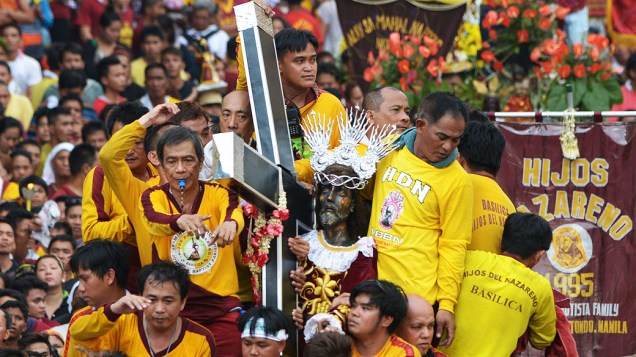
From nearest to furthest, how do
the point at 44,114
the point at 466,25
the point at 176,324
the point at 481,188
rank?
the point at 176,324 → the point at 481,188 → the point at 466,25 → the point at 44,114

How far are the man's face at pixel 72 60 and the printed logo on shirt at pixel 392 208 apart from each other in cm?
833

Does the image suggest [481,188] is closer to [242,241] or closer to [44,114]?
[242,241]

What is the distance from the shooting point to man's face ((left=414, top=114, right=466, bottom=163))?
8.22m

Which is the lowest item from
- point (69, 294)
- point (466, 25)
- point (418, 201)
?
point (69, 294)

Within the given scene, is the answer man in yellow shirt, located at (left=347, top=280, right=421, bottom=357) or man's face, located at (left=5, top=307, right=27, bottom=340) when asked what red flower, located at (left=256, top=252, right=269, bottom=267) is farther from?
man's face, located at (left=5, top=307, right=27, bottom=340)

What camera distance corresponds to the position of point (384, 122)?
369 inches

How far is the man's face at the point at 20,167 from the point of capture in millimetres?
13609

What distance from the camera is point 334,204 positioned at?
8.23m

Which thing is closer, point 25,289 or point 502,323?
point 502,323

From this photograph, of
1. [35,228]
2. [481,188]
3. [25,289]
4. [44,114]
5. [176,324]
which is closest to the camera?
[176,324]

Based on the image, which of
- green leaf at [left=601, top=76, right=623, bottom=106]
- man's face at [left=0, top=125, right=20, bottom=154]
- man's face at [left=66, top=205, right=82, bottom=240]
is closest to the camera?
green leaf at [left=601, top=76, right=623, bottom=106]

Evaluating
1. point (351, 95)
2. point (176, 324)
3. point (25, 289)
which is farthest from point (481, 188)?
point (351, 95)

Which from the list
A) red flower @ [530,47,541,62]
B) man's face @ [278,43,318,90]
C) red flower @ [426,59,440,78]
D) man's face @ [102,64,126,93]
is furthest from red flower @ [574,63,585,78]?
man's face @ [102,64,126,93]

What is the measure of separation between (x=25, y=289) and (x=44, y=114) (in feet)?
12.8
